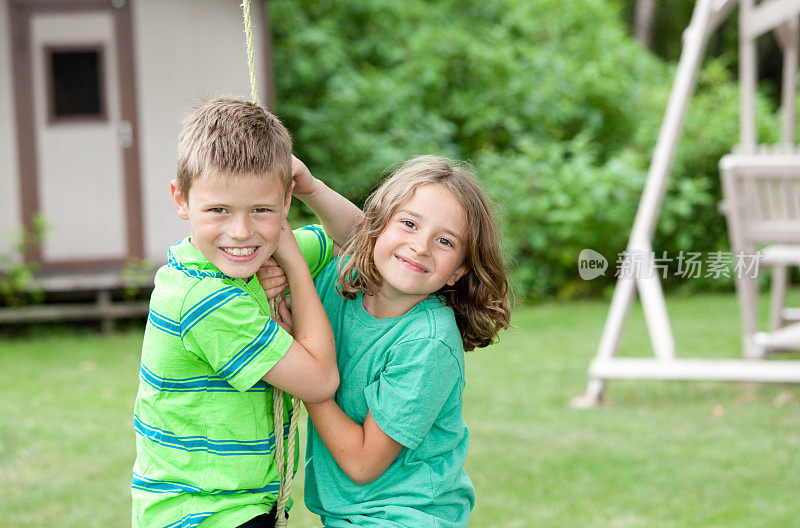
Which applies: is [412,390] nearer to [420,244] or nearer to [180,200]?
[420,244]

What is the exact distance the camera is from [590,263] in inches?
371

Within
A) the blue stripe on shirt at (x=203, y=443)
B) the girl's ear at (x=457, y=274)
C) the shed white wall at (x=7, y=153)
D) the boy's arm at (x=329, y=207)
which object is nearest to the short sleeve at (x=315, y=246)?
the boy's arm at (x=329, y=207)

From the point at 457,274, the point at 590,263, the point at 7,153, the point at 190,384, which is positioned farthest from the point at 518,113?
the point at 190,384

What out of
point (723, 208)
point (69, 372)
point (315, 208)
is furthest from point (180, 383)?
point (69, 372)

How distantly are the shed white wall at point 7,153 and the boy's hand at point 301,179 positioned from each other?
22.4ft

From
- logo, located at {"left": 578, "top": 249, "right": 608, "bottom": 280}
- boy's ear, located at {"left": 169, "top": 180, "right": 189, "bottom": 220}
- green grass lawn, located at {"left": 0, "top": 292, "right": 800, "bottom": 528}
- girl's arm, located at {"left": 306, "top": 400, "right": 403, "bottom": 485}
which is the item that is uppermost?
boy's ear, located at {"left": 169, "top": 180, "right": 189, "bottom": 220}

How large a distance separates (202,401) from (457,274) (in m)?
0.61

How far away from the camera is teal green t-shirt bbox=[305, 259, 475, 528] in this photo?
1896 millimetres

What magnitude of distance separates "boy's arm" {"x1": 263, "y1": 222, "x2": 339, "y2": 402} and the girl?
7cm

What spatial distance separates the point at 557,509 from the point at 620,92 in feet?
25.6

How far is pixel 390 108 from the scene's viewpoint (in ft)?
32.2

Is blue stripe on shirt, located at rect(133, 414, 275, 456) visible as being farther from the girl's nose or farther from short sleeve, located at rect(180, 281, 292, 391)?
the girl's nose

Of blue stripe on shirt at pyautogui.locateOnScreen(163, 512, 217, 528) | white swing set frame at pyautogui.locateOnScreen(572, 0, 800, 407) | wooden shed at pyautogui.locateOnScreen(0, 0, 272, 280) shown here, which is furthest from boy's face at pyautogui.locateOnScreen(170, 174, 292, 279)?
wooden shed at pyautogui.locateOnScreen(0, 0, 272, 280)

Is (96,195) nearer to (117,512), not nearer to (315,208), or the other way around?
(117,512)
